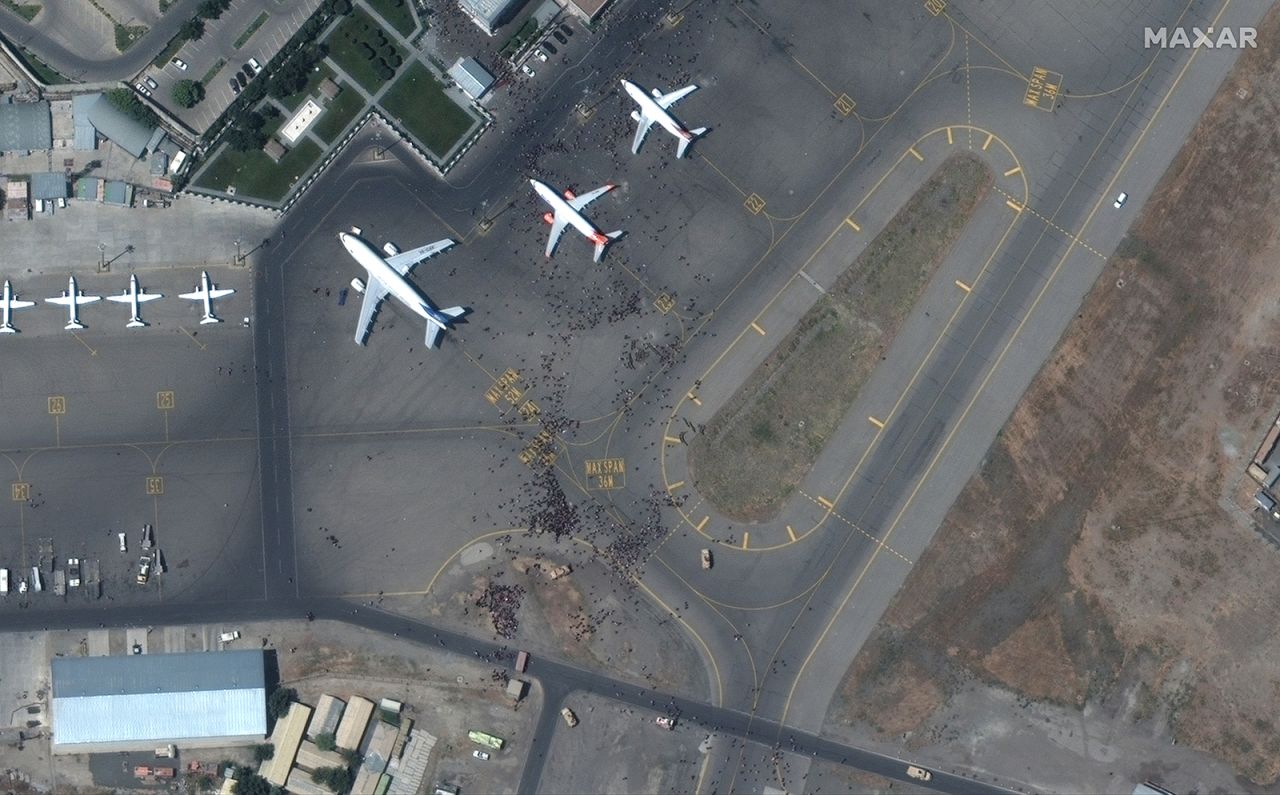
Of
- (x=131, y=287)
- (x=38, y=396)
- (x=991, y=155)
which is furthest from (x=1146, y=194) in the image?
(x=38, y=396)

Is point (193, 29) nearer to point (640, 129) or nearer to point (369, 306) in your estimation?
point (369, 306)

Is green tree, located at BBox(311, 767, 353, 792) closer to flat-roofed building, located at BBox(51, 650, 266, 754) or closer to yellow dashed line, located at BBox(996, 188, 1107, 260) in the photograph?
flat-roofed building, located at BBox(51, 650, 266, 754)

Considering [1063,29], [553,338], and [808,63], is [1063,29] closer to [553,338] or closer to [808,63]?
[808,63]

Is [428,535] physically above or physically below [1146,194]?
below

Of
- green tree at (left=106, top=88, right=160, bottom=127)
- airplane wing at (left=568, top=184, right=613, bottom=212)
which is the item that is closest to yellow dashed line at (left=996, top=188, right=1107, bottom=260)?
airplane wing at (left=568, top=184, right=613, bottom=212)

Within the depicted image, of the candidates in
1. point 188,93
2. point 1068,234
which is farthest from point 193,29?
point 1068,234

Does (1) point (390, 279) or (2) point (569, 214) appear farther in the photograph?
(2) point (569, 214)

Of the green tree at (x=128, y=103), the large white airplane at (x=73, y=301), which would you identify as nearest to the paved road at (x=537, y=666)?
the large white airplane at (x=73, y=301)
